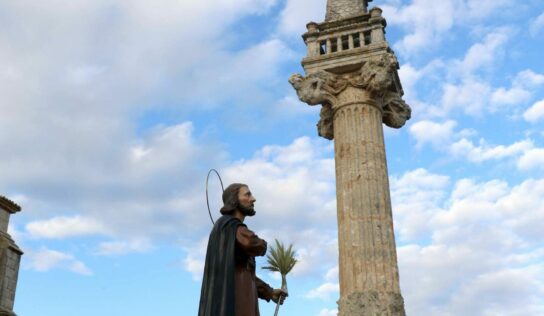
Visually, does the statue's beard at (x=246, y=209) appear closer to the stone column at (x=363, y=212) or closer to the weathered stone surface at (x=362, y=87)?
the stone column at (x=363, y=212)

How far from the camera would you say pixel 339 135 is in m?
13.2

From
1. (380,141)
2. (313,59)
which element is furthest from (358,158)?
(313,59)

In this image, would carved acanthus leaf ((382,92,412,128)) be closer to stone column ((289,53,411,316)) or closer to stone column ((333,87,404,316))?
stone column ((289,53,411,316))

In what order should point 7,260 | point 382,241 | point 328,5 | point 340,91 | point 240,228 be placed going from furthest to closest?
point 7,260 < point 328,5 < point 340,91 < point 382,241 < point 240,228

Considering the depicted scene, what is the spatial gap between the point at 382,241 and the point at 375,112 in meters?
3.03

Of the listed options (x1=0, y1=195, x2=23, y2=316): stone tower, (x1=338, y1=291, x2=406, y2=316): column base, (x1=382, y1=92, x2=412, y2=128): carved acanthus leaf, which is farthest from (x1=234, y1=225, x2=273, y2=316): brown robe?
(x1=0, y1=195, x2=23, y2=316): stone tower

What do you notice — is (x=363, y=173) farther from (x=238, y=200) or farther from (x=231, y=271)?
(x=231, y=271)

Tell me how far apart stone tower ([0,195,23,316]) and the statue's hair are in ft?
59.2

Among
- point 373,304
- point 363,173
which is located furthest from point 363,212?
point 373,304

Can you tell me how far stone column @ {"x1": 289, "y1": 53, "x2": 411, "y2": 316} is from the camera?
11484mm

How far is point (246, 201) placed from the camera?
5.09 metres

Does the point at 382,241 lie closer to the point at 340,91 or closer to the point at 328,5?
the point at 340,91

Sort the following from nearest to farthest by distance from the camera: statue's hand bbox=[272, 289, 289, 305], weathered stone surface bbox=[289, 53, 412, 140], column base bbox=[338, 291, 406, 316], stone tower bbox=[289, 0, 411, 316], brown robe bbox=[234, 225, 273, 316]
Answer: brown robe bbox=[234, 225, 273, 316] → statue's hand bbox=[272, 289, 289, 305] → column base bbox=[338, 291, 406, 316] → stone tower bbox=[289, 0, 411, 316] → weathered stone surface bbox=[289, 53, 412, 140]

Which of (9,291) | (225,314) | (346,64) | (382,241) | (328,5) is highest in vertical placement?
(328,5)
